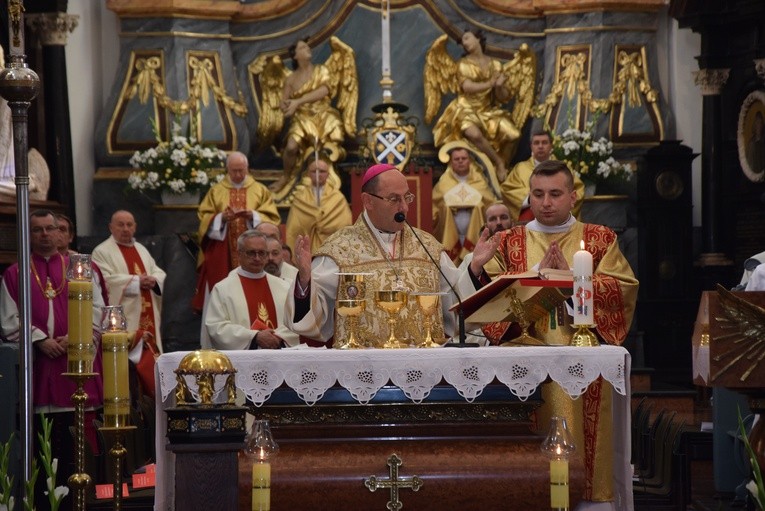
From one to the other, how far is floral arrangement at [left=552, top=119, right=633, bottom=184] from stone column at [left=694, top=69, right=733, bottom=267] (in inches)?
46.7

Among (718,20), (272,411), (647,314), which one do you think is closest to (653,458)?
(272,411)

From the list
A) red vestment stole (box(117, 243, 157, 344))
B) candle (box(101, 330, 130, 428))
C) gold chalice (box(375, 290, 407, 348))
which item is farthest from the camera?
red vestment stole (box(117, 243, 157, 344))

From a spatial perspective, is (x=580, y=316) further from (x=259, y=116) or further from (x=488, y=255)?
(x=259, y=116)

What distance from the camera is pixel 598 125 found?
1495 centimetres

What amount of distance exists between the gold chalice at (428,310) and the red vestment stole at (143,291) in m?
6.00

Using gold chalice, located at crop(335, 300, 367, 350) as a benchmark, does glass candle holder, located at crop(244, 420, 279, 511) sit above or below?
below

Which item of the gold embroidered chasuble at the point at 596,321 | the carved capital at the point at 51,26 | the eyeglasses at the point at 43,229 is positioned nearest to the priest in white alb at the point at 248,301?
the eyeglasses at the point at 43,229

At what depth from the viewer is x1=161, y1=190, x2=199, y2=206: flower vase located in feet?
47.2

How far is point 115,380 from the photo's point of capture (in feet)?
15.6

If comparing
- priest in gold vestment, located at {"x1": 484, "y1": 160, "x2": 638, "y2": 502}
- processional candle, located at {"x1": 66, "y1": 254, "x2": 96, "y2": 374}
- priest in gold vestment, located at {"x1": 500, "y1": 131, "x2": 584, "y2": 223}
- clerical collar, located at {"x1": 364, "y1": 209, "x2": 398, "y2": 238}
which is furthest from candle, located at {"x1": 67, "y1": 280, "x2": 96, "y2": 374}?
priest in gold vestment, located at {"x1": 500, "y1": 131, "x2": 584, "y2": 223}

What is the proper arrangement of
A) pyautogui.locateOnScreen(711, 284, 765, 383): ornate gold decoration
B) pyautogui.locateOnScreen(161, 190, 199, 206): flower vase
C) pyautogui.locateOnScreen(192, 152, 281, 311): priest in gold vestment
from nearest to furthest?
1. pyautogui.locateOnScreen(711, 284, 765, 383): ornate gold decoration
2. pyautogui.locateOnScreen(192, 152, 281, 311): priest in gold vestment
3. pyautogui.locateOnScreen(161, 190, 199, 206): flower vase

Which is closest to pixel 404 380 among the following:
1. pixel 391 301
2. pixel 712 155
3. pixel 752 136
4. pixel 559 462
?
pixel 391 301

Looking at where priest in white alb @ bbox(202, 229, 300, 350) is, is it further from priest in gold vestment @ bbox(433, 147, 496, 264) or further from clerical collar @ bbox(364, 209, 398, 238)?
priest in gold vestment @ bbox(433, 147, 496, 264)

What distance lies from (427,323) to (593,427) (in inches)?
36.8
